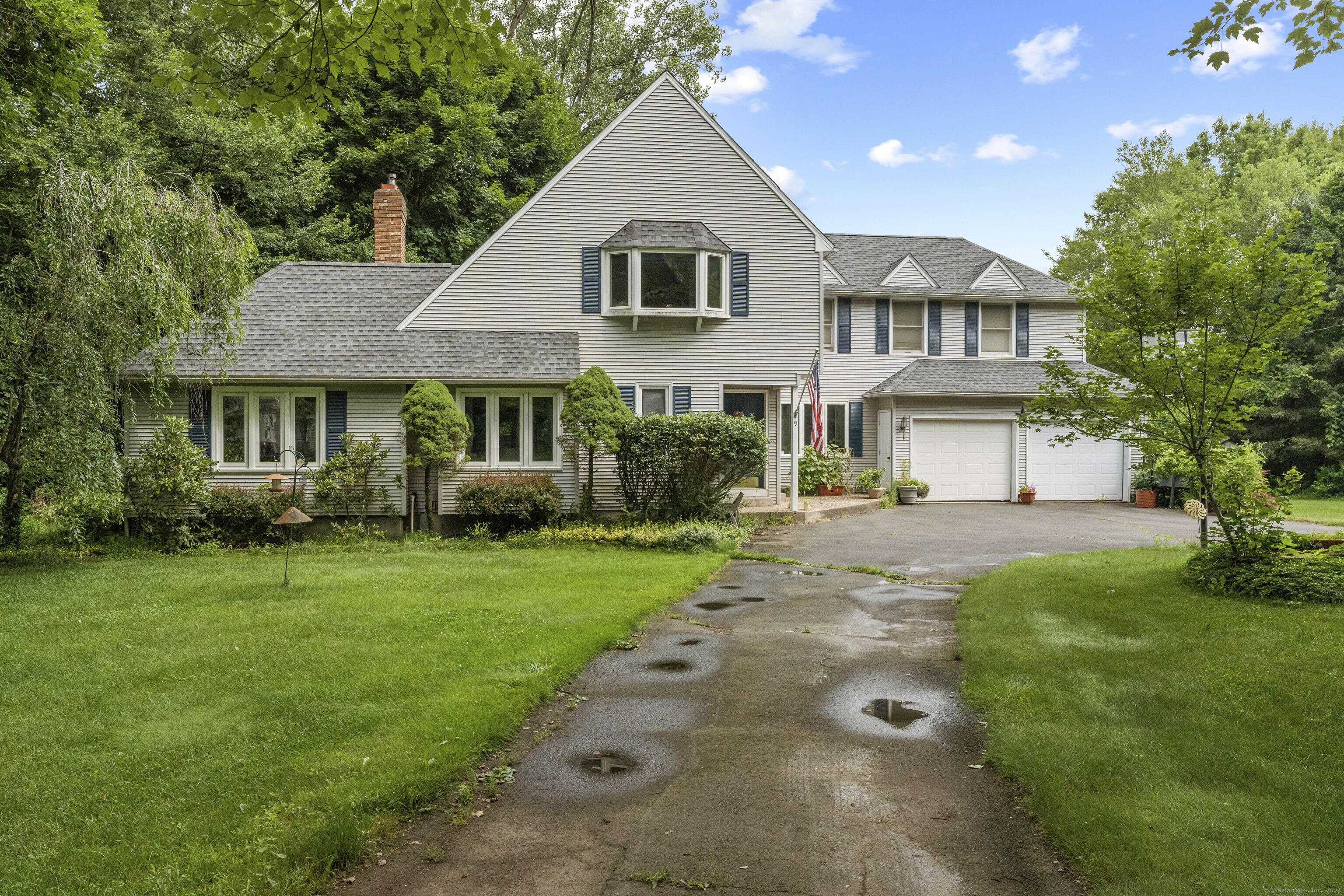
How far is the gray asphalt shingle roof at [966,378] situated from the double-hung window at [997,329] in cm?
33

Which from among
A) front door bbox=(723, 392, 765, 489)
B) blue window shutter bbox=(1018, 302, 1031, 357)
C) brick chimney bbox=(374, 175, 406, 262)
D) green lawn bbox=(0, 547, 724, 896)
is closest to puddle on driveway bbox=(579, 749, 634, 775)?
green lawn bbox=(0, 547, 724, 896)

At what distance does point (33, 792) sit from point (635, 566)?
818 centimetres

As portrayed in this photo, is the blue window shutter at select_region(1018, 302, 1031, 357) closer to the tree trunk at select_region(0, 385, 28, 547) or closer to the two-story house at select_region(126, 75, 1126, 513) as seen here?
the two-story house at select_region(126, 75, 1126, 513)

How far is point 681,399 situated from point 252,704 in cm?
1288

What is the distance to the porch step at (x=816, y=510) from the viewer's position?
1817 cm

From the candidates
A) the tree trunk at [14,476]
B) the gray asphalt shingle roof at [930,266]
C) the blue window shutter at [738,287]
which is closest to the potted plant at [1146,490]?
the gray asphalt shingle roof at [930,266]

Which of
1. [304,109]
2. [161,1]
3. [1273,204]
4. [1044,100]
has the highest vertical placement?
[161,1]

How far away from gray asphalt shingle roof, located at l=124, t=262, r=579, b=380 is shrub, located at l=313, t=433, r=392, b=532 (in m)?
1.35

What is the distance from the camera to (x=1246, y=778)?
442 cm

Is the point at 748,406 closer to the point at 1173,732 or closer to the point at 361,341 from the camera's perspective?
the point at 361,341

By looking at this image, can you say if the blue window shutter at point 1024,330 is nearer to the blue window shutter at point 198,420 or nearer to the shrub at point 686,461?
the shrub at point 686,461

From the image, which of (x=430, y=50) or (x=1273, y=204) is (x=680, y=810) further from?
(x=1273, y=204)

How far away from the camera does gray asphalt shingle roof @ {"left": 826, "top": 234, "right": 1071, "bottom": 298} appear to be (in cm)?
2430

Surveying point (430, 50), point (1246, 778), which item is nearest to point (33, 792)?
point (430, 50)
